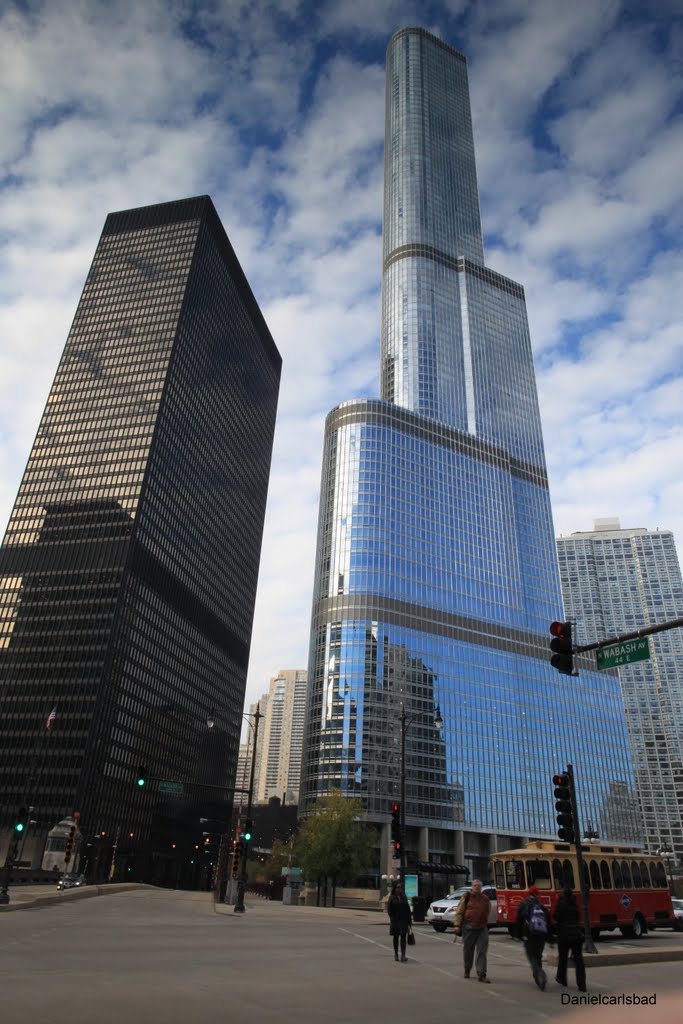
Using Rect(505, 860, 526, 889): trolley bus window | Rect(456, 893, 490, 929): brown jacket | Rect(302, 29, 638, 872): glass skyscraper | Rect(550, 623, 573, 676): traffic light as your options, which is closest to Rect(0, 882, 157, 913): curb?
Rect(505, 860, 526, 889): trolley bus window

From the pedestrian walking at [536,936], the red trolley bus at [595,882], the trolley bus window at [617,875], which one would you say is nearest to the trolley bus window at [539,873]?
the red trolley bus at [595,882]

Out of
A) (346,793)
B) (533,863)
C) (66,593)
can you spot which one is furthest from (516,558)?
(533,863)

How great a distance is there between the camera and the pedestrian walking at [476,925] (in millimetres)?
14664

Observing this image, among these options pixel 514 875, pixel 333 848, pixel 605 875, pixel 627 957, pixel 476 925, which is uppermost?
pixel 333 848

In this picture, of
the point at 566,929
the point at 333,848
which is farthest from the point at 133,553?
the point at 566,929

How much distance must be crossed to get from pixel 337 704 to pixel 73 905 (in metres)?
85.8

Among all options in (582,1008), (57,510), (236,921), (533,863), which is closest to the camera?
(582,1008)

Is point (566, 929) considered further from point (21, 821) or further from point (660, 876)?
point (21, 821)

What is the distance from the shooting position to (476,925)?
48.6 ft

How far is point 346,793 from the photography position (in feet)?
367

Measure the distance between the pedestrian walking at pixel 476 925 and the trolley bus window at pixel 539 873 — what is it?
13.8 metres

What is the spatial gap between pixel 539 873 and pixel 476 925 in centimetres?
1499

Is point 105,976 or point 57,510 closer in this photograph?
point 105,976

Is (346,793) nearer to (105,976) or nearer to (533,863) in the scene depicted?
(533,863)
